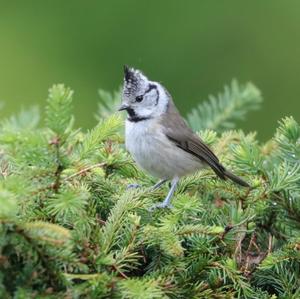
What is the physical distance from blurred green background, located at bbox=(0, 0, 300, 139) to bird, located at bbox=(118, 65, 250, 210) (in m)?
1.51

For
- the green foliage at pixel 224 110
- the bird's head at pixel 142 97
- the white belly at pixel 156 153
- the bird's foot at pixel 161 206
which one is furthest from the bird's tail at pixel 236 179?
the green foliage at pixel 224 110

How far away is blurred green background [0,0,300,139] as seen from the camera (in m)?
4.98

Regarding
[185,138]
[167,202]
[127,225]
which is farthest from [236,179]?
[185,138]

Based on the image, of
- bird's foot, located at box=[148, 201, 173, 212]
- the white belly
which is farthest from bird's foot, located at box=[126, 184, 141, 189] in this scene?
the white belly

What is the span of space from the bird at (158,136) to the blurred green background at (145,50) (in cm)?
151

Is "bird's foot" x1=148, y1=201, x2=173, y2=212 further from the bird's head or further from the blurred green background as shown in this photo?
the blurred green background

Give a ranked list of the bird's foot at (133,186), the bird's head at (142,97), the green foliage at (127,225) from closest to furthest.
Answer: the green foliage at (127,225) < the bird's foot at (133,186) < the bird's head at (142,97)

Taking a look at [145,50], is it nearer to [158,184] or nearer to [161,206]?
[158,184]

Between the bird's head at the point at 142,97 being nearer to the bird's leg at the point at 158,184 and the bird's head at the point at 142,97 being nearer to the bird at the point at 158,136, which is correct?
the bird at the point at 158,136

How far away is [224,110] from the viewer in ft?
11.4

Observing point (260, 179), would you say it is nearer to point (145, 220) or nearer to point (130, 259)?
point (145, 220)

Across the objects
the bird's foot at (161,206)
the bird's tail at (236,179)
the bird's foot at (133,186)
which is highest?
the bird's foot at (133,186)

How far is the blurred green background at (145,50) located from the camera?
4.98 m

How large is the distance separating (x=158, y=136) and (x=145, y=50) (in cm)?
183
